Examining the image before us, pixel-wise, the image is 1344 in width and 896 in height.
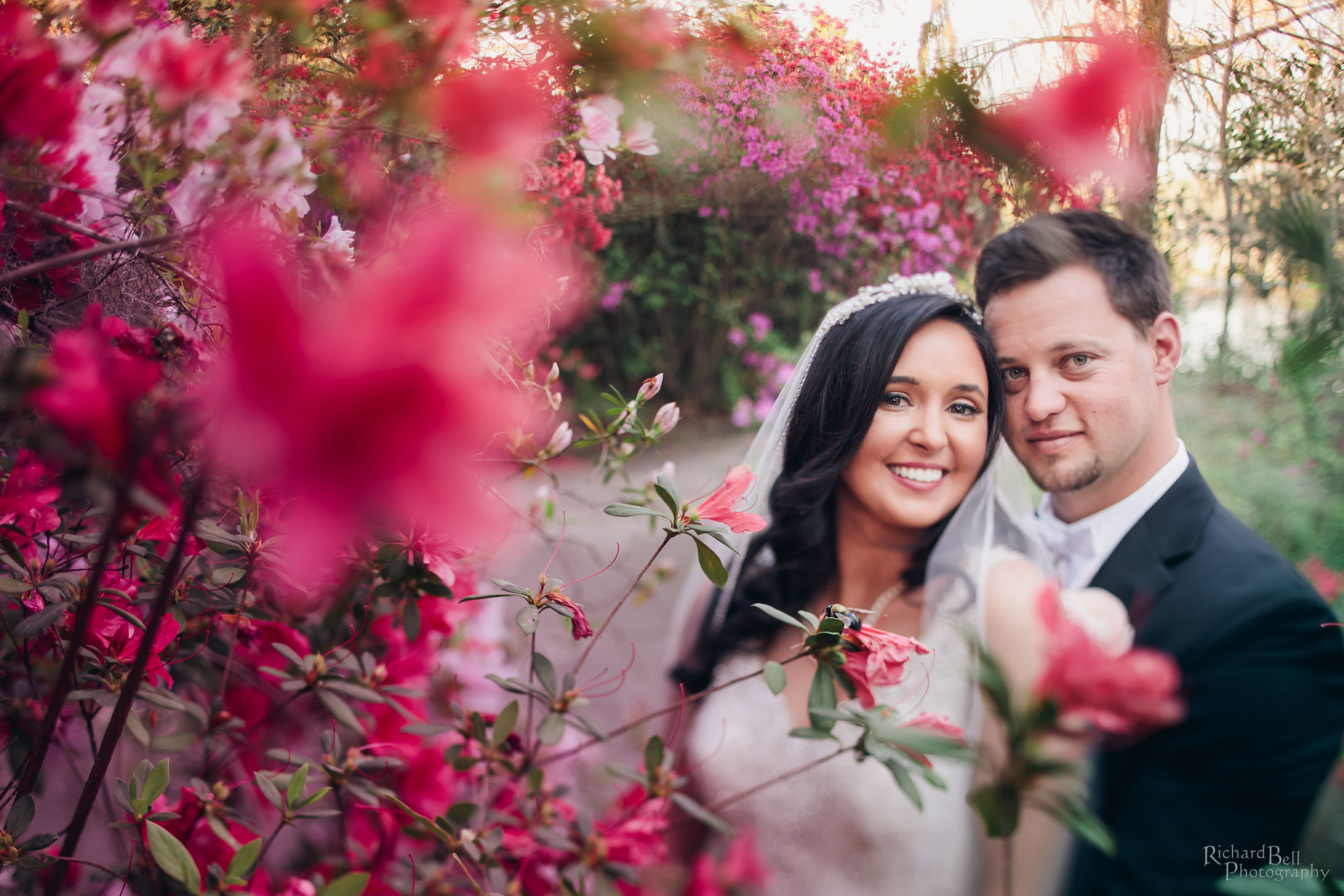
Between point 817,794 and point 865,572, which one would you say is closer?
point 865,572

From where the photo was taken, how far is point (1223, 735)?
2.96 feet

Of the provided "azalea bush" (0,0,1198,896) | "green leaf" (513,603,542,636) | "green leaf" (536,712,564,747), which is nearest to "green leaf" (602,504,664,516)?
"azalea bush" (0,0,1198,896)

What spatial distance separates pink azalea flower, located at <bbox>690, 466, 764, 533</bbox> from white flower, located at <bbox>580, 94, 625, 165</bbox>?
0.48m

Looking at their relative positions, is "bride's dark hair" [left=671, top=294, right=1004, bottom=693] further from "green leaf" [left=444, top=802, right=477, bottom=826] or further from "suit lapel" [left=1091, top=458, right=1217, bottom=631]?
"green leaf" [left=444, top=802, right=477, bottom=826]

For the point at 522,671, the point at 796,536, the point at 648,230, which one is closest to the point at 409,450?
the point at 648,230

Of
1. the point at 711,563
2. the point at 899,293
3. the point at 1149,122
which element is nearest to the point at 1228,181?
the point at 1149,122

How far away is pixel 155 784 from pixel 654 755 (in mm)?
528

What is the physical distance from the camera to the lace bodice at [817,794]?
4.48 ft

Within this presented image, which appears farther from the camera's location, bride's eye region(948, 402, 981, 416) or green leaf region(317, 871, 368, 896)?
bride's eye region(948, 402, 981, 416)

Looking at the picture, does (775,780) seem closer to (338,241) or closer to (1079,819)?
(1079,819)

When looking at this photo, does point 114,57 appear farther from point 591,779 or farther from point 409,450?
point 591,779

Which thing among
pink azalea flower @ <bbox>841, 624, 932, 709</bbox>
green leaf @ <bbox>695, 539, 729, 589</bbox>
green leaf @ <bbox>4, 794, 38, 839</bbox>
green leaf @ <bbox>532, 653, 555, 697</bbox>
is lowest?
green leaf @ <bbox>4, 794, 38, 839</bbox>

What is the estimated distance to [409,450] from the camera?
0.27 metres

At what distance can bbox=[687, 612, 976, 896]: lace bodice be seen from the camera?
1364 millimetres
